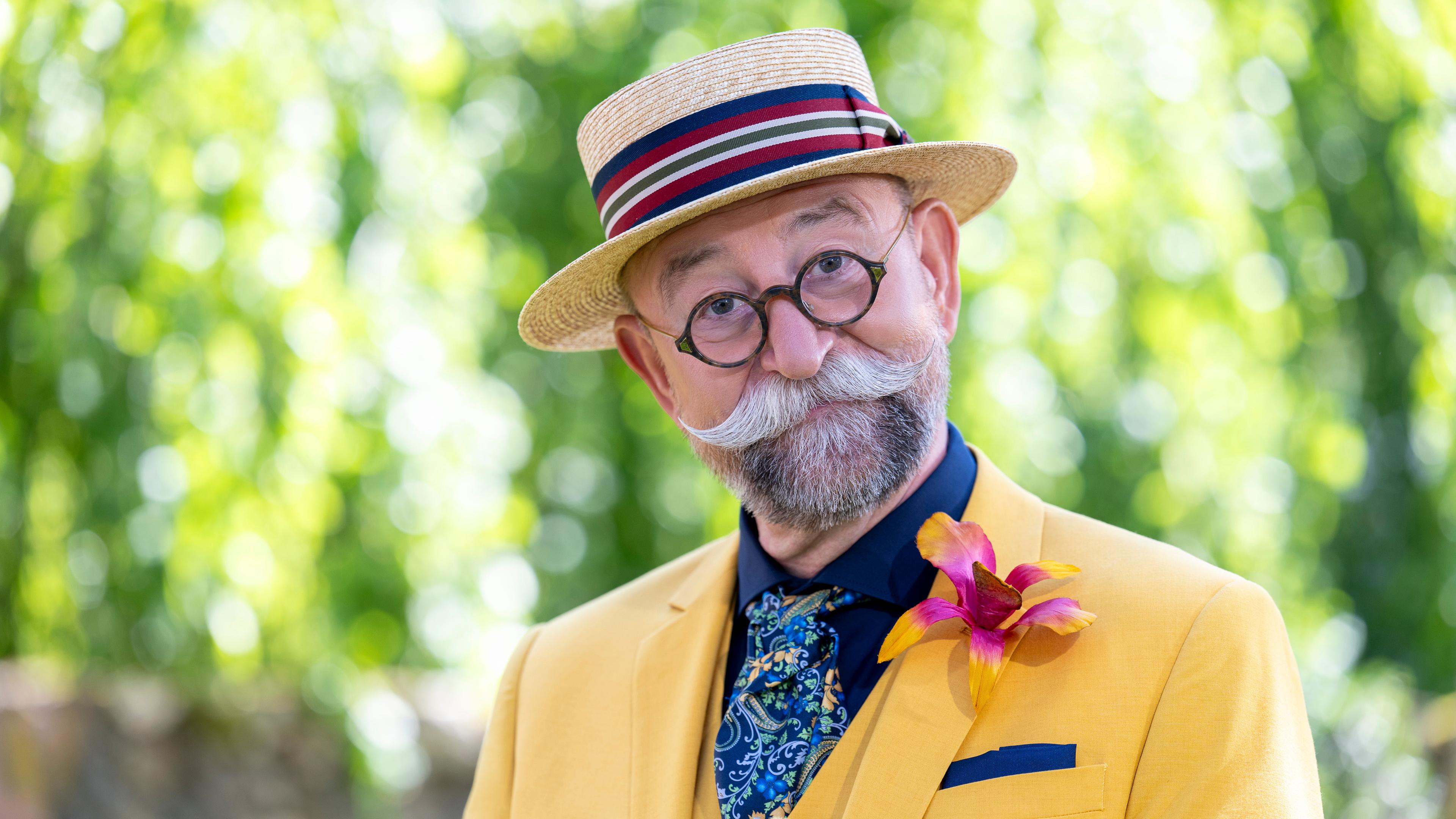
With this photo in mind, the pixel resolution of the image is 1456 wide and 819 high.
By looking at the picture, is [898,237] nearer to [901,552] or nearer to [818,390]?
[818,390]

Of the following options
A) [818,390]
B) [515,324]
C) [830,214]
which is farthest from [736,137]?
[515,324]

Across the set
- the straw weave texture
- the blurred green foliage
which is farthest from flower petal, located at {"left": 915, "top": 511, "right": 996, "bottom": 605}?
the blurred green foliage

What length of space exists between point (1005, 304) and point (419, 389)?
1929 millimetres

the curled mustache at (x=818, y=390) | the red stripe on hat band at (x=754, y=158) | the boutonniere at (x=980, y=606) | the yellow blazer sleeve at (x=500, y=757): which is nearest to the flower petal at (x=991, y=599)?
the boutonniere at (x=980, y=606)

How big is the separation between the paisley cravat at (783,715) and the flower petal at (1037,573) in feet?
0.85

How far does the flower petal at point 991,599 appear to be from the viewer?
56.9 inches

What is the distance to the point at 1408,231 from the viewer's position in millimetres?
3486

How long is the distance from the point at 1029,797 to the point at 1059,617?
23 centimetres

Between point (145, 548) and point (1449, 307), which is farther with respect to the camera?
point (145, 548)

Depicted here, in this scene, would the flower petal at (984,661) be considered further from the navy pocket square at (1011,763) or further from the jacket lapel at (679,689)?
the jacket lapel at (679,689)

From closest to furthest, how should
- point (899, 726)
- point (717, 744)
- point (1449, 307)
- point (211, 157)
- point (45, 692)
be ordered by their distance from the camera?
point (899, 726) < point (717, 744) < point (1449, 307) < point (211, 157) < point (45, 692)

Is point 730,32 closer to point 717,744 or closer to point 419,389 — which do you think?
point 419,389

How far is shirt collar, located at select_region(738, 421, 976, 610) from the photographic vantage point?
65.0 inches

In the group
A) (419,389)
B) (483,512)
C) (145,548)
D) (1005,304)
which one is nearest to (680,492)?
(483,512)
